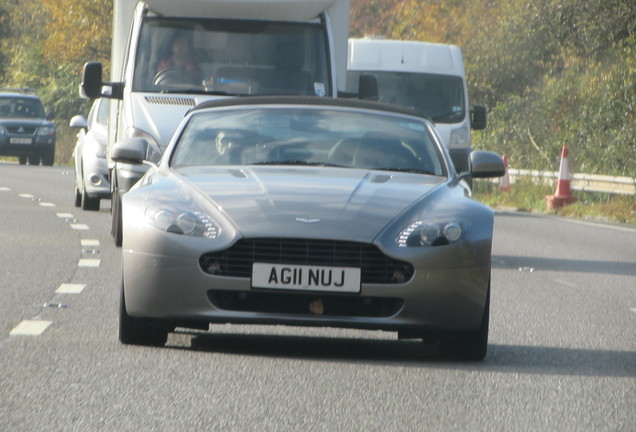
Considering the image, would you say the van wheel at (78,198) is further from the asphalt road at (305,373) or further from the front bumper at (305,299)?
the front bumper at (305,299)

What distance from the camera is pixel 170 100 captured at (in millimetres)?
14336

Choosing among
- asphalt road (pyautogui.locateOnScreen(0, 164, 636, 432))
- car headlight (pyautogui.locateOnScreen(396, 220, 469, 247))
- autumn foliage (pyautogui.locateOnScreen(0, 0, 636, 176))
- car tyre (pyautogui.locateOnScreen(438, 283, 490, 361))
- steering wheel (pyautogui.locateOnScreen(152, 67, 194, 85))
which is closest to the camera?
asphalt road (pyautogui.locateOnScreen(0, 164, 636, 432))

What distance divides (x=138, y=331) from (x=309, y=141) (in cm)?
174

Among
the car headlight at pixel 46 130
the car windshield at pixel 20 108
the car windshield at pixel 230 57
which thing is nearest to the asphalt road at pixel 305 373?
the car windshield at pixel 230 57

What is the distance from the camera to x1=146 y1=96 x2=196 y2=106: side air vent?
562 inches

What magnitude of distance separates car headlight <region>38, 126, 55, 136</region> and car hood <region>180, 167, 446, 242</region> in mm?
34162

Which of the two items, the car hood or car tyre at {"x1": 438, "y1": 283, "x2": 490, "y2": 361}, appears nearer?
the car hood

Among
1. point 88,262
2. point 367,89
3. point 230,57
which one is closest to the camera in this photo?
point 88,262

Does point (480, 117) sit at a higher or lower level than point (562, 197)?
higher

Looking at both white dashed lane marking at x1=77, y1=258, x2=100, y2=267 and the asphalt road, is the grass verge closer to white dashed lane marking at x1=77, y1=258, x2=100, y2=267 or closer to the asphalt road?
white dashed lane marking at x1=77, y1=258, x2=100, y2=267

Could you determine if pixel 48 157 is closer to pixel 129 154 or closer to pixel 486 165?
pixel 129 154

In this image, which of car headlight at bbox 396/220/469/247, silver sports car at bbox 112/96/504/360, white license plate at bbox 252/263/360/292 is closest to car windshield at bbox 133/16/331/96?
silver sports car at bbox 112/96/504/360

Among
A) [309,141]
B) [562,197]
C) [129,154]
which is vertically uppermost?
[309,141]

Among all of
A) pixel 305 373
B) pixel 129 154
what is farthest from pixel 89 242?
pixel 305 373
